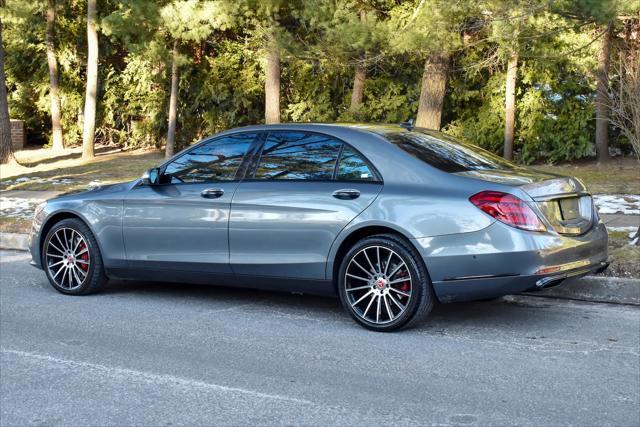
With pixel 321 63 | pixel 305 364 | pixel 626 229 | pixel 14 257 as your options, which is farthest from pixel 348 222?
pixel 321 63

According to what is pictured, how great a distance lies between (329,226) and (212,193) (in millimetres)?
1143

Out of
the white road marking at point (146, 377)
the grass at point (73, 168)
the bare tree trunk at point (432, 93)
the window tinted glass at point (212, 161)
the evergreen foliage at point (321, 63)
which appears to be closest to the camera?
the white road marking at point (146, 377)

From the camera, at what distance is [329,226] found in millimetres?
6570

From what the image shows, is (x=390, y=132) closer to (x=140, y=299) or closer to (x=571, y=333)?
(x=571, y=333)

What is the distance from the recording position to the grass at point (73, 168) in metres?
18.4

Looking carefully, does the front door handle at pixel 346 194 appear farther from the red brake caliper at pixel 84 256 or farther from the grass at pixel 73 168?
the grass at pixel 73 168

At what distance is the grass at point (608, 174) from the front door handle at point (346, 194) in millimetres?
8382

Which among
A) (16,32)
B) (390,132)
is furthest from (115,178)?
(390,132)

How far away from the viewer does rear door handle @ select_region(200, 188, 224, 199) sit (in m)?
7.17

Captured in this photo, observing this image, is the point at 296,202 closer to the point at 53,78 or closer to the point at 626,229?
the point at 626,229

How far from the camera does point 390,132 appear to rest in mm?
7031

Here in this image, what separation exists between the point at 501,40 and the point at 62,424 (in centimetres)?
1093

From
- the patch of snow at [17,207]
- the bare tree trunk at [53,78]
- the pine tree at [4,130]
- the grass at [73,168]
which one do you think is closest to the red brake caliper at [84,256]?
the patch of snow at [17,207]

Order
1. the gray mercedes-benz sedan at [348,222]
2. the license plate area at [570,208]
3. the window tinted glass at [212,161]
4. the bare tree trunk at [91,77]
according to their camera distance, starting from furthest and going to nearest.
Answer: the bare tree trunk at [91,77] → the window tinted glass at [212,161] → the license plate area at [570,208] → the gray mercedes-benz sedan at [348,222]
